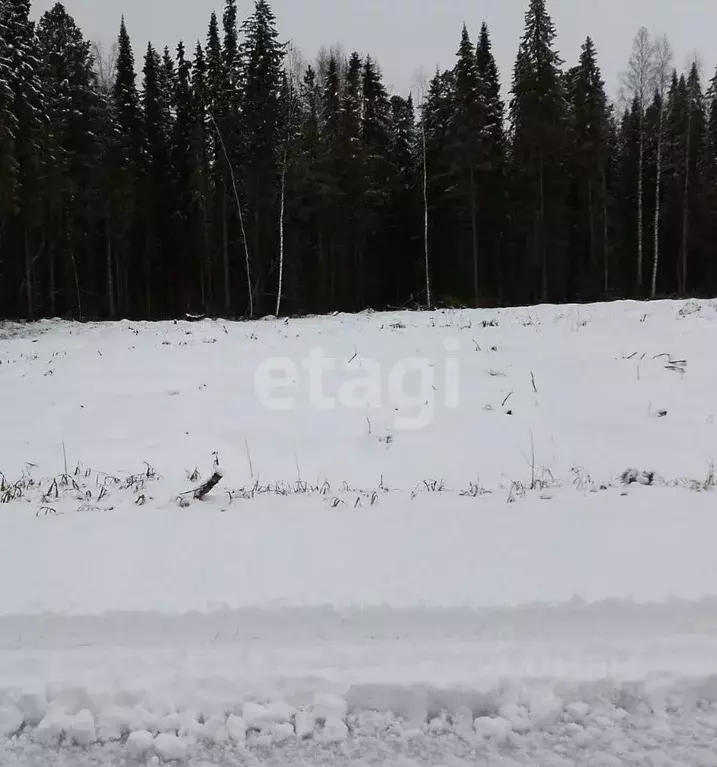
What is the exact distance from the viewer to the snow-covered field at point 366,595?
2480 millimetres

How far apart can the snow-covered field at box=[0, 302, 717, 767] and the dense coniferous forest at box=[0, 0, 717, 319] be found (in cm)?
1779

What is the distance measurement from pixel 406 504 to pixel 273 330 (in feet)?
37.7

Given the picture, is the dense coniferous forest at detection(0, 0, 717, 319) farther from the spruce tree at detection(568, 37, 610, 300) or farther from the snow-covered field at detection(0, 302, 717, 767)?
the snow-covered field at detection(0, 302, 717, 767)

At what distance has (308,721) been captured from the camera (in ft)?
8.27

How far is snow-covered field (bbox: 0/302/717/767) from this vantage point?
2.48 metres

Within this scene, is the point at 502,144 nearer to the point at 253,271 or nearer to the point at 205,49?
the point at 253,271

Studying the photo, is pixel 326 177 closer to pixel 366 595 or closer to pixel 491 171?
pixel 491 171

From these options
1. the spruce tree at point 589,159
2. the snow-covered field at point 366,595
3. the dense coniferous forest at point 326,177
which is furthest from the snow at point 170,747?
the spruce tree at point 589,159

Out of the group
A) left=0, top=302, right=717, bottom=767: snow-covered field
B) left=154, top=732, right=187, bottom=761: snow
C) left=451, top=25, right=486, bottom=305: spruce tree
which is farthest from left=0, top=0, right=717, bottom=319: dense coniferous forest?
left=154, top=732, right=187, bottom=761: snow

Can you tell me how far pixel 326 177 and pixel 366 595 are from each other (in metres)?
29.3

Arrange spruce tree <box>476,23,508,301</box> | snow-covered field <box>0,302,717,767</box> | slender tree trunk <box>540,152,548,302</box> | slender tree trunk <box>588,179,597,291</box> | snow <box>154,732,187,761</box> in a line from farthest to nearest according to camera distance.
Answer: slender tree trunk <box>588,179,597,291</box>, spruce tree <box>476,23,508,301</box>, slender tree trunk <box>540,152,548,302</box>, snow-covered field <box>0,302,717,767</box>, snow <box>154,732,187,761</box>

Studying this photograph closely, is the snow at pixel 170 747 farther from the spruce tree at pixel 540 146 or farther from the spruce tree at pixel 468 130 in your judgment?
the spruce tree at pixel 540 146

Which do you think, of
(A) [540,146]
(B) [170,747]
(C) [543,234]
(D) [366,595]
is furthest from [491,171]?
(B) [170,747]

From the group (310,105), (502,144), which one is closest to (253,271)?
(310,105)
